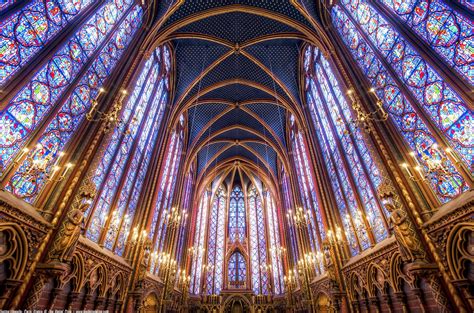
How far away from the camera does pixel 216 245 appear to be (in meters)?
29.6

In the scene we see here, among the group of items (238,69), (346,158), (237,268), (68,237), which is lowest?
(68,237)

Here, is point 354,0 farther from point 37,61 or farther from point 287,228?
point 287,228

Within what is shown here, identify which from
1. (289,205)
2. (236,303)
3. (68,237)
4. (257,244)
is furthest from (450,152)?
(257,244)

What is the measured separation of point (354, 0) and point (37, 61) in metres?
14.2

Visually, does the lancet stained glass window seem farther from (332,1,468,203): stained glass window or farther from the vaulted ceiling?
(332,1,468,203): stained glass window

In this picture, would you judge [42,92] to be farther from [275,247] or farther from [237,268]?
[237,268]

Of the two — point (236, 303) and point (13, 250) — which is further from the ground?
point (236, 303)

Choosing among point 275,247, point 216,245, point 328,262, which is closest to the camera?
point 328,262

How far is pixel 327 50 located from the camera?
13.8 m

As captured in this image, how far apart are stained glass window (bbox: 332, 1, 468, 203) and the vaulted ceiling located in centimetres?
438

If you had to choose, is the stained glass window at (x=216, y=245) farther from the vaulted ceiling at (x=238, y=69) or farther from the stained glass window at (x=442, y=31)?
the stained glass window at (x=442, y=31)

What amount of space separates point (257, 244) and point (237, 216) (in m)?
4.81

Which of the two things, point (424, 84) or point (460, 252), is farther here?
point (424, 84)

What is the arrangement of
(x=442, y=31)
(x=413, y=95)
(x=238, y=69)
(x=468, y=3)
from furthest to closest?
(x=238, y=69) < (x=413, y=95) < (x=442, y=31) < (x=468, y=3)
